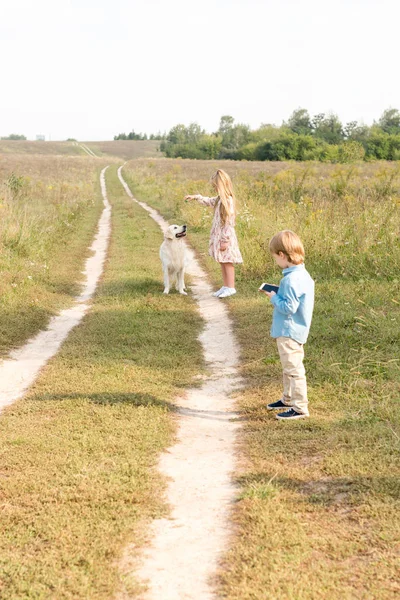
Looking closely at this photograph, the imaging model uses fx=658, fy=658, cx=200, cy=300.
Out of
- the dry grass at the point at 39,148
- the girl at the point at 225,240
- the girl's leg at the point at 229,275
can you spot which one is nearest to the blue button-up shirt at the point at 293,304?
the girl at the point at 225,240

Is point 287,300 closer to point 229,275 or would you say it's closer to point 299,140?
point 229,275

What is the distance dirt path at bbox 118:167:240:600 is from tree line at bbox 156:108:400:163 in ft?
188

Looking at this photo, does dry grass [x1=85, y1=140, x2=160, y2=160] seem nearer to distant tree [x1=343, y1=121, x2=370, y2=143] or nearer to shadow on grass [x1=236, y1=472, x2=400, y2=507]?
distant tree [x1=343, y1=121, x2=370, y2=143]

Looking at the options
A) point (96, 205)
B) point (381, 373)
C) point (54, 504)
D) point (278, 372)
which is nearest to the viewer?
point (54, 504)

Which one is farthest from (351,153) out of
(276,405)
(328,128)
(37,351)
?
(276,405)

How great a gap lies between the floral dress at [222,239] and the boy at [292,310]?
515cm

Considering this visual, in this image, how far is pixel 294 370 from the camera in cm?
593

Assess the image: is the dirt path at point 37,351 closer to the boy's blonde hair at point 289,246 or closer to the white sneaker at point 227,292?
the white sneaker at point 227,292

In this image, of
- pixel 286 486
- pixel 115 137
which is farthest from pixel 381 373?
pixel 115 137

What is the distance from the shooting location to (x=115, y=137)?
17625cm

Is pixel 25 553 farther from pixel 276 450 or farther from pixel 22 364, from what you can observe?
pixel 22 364

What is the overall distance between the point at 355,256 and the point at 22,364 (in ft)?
20.1

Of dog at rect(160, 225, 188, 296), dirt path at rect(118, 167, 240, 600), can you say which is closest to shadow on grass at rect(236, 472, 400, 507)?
dirt path at rect(118, 167, 240, 600)

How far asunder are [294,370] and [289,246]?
1124 millimetres
